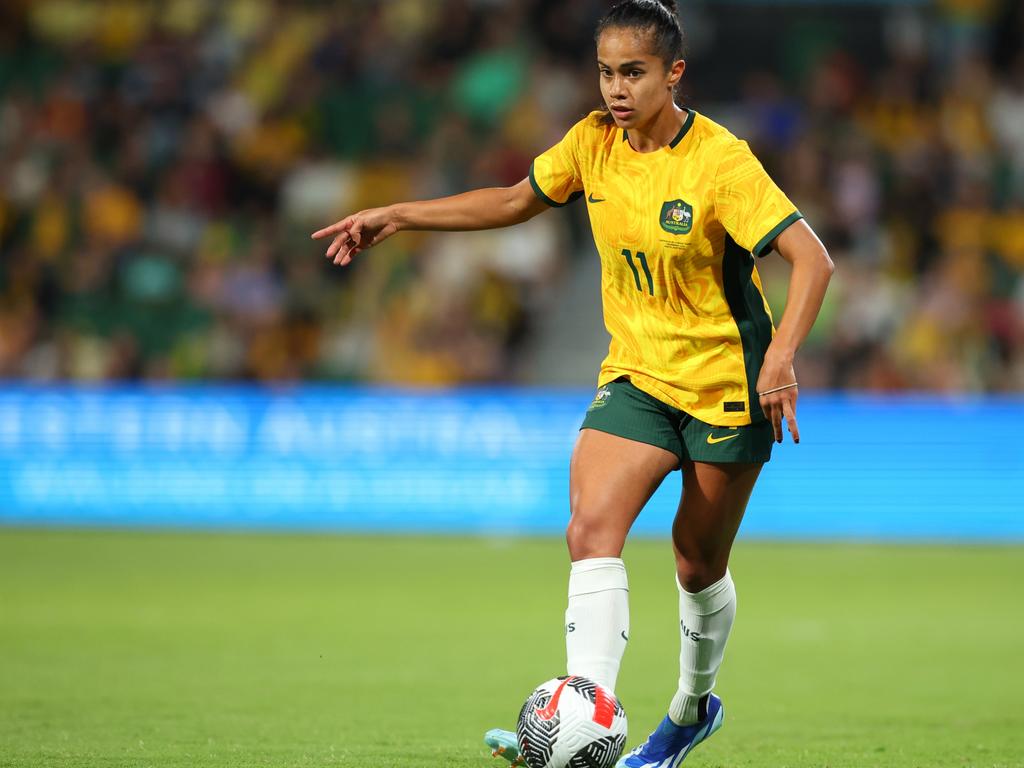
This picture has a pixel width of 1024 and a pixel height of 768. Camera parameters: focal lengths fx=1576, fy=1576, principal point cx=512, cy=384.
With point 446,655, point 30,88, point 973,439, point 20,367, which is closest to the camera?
point 446,655

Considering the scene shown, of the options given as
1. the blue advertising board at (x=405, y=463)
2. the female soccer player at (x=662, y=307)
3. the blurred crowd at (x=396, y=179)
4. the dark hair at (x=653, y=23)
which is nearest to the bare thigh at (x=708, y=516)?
the female soccer player at (x=662, y=307)

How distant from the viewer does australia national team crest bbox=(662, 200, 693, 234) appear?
201 inches

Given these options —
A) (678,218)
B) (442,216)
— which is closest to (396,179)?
(442,216)

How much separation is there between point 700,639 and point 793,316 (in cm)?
139

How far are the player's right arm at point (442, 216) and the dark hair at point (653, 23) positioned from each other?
2.30 ft

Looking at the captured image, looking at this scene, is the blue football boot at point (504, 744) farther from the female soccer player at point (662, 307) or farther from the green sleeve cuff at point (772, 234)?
the green sleeve cuff at point (772, 234)

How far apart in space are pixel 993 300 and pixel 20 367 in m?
9.83

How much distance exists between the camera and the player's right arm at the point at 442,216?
5570 mm

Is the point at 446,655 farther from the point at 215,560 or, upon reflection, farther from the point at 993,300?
the point at 993,300

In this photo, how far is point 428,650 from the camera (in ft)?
28.2

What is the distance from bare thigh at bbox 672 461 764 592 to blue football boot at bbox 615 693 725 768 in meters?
0.52

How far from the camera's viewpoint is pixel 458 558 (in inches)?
509

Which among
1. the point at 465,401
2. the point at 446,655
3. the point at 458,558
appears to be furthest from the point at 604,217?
the point at 465,401

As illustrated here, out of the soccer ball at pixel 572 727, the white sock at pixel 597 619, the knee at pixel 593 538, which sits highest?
the knee at pixel 593 538
